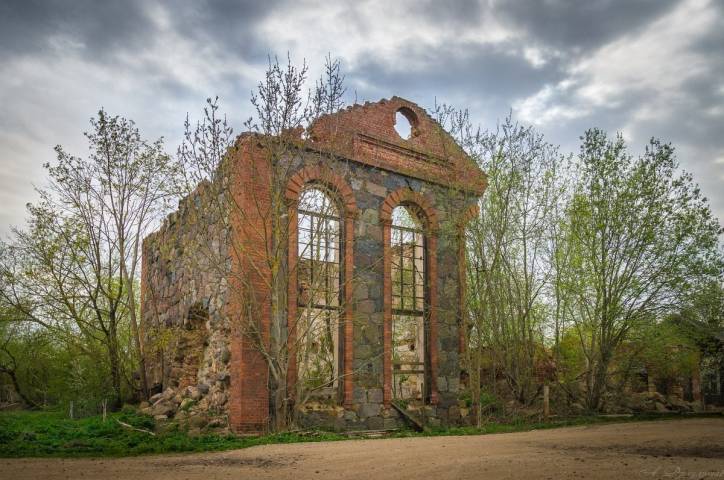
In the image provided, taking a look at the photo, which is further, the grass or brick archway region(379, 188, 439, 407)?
brick archway region(379, 188, 439, 407)

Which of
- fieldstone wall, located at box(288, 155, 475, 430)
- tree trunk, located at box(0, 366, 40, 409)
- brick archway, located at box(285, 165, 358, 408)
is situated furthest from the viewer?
tree trunk, located at box(0, 366, 40, 409)

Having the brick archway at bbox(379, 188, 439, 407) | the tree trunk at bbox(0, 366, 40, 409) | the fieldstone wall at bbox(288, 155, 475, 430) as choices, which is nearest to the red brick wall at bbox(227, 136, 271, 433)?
the fieldstone wall at bbox(288, 155, 475, 430)

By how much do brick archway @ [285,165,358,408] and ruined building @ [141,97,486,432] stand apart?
0.03 metres

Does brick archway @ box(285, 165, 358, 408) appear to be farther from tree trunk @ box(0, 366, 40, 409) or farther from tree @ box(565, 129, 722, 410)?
tree trunk @ box(0, 366, 40, 409)

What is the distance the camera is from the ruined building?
40.2ft

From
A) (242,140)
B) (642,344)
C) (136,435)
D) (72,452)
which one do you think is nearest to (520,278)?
(642,344)

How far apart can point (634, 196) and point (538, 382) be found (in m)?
6.02

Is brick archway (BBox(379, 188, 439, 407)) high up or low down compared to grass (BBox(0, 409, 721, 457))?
up

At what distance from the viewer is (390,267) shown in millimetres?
14352

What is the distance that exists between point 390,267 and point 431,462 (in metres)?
6.86

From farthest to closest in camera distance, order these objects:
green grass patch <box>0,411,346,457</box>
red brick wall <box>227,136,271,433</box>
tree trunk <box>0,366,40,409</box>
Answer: tree trunk <box>0,366,40,409</box> → red brick wall <box>227,136,271,433</box> → green grass patch <box>0,411,346,457</box>

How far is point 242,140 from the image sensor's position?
12797 mm

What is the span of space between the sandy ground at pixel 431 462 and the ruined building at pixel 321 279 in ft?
8.26

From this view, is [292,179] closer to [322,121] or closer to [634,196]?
[322,121]
